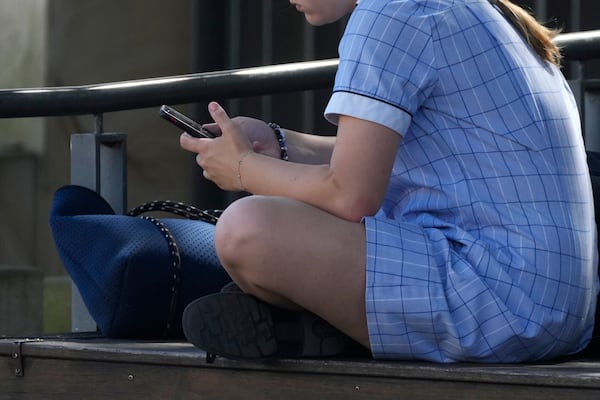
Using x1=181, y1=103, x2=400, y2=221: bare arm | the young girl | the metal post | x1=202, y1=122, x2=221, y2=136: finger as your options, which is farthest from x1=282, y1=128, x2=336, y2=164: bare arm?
the metal post

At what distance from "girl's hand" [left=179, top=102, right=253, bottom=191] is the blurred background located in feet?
8.30

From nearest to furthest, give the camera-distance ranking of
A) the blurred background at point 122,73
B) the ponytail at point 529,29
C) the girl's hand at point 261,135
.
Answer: the ponytail at point 529,29 < the girl's hand at point 261,135 < the blurred background at point 122,73

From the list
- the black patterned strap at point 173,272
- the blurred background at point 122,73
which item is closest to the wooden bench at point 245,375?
the black patterned strap at point 173,272

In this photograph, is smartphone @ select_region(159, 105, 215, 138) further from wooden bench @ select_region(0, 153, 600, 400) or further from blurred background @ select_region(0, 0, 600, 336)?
blurred background @ select_region(0, 0, 600, 336)

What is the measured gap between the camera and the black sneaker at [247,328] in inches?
99.0

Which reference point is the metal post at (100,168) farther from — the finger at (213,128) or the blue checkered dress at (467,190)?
the blue checkered dress at (467,190)

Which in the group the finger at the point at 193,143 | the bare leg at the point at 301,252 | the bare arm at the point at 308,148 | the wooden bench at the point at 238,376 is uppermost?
the finger at the point at 193,143

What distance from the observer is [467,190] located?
256 cm

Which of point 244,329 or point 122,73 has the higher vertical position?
point 122,73

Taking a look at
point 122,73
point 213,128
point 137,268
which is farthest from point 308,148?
point 122,73

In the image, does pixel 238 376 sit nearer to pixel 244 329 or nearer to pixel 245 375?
pixel 245 375

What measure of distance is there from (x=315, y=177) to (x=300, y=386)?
386mm

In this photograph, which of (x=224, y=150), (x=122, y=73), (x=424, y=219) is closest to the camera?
(x=424, y=219)

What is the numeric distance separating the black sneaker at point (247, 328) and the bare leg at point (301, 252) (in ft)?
0.20
